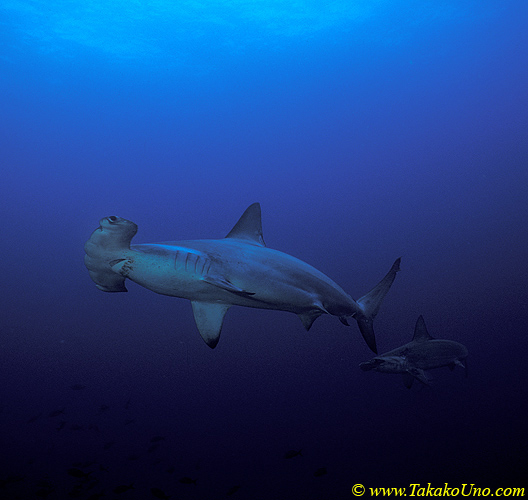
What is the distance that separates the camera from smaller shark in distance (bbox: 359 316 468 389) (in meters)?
6.68

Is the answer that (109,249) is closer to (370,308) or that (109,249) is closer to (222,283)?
(222,283)

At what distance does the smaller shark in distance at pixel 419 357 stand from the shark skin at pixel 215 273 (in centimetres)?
258

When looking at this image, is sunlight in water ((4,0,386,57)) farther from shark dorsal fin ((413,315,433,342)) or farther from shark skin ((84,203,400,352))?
shark skin ((84,203,400,352))

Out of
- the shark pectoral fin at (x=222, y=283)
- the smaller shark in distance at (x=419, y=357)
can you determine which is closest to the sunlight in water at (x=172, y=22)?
the smaller shark in distance at (x=419, y=357)

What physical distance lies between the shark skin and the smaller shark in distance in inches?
102

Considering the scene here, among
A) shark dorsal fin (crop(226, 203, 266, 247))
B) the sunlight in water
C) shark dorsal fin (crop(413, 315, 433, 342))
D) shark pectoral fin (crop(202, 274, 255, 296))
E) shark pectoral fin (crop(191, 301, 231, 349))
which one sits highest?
the sunlight in water

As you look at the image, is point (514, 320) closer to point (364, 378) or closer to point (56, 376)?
point (364, 378)

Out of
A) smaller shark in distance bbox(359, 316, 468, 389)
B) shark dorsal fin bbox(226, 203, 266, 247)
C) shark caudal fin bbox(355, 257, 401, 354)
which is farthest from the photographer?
smaller shark in distance bbox(359, 316, 468, 389)

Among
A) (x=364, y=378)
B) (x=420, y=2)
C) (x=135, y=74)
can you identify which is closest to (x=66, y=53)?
(x=135, y=74)

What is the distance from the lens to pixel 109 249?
2.98 m

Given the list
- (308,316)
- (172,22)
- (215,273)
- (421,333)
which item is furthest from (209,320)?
(172,22)

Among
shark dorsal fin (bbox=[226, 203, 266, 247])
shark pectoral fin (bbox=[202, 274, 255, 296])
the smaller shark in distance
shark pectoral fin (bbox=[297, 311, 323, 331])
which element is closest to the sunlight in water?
shark dorsal fin (bbox=[226, 203, 266, 247])

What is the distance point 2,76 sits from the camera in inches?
789

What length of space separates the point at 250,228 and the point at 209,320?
4.62 ft
